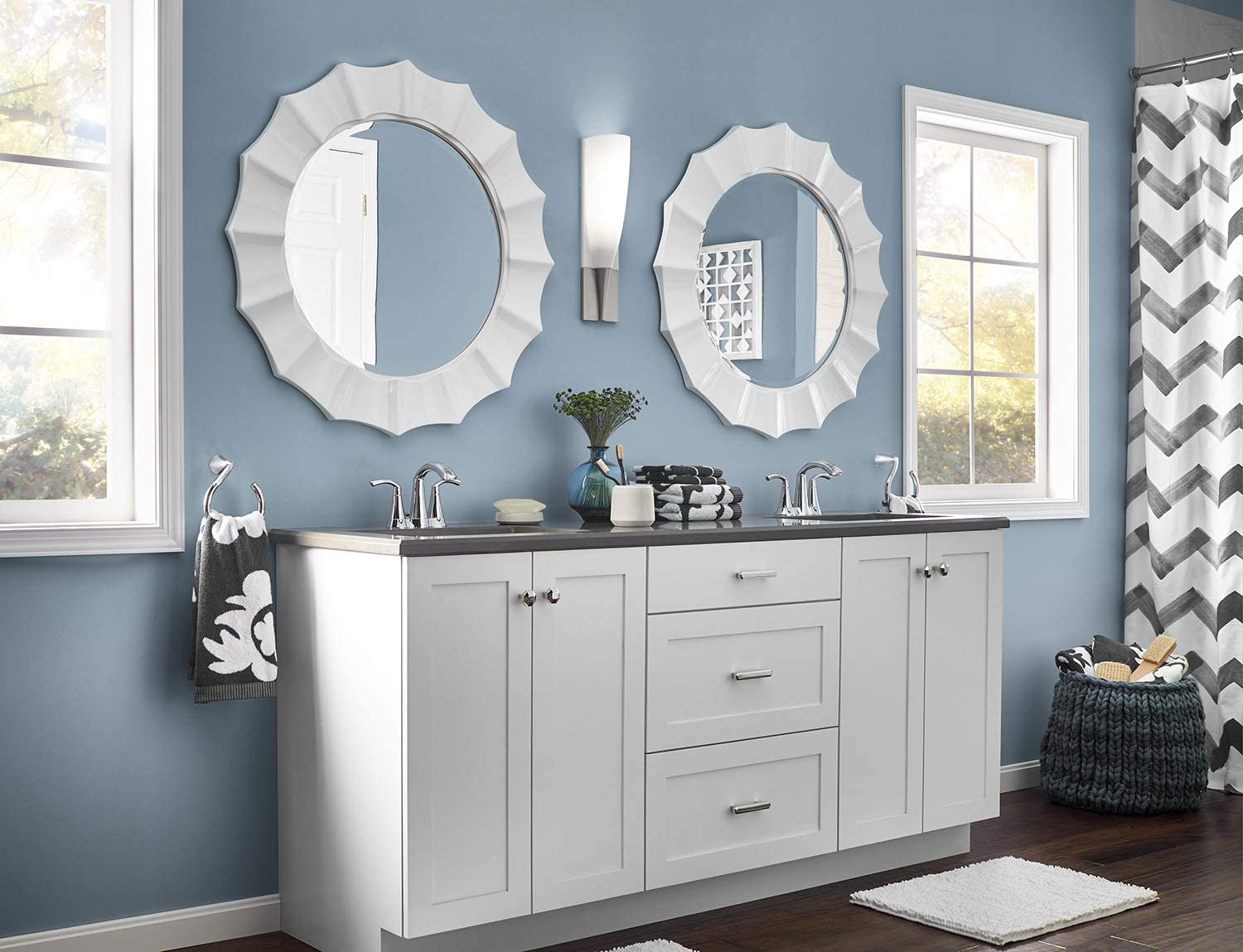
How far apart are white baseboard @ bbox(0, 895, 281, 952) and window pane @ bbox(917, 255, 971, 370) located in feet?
7.61

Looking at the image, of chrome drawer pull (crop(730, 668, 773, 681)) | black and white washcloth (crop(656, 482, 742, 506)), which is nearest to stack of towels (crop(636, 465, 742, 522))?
black and white washcloth (crop(656, 482, 742, 506))

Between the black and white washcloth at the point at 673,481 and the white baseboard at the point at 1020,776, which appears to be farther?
the white baseboard at the point at 1020,776

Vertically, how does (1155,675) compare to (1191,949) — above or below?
above

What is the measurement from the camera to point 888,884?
2.96 meters

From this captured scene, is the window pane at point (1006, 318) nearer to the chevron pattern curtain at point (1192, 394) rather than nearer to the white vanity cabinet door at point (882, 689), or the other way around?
the chevron pattern curtain at point (1192, 394)

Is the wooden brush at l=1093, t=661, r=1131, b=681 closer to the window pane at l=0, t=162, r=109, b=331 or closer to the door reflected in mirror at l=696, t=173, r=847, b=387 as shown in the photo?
the door reflected in mirror at l=696, t=173, r=847, b=387

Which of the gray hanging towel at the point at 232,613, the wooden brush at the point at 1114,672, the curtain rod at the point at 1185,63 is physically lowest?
the wooden brush at the point at 1114,672

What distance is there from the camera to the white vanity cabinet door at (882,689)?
2924 millimetres

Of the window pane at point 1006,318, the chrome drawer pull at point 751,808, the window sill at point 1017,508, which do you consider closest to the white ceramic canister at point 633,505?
the chrome drawer pull at point 751,808

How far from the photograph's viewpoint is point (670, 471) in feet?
9.96

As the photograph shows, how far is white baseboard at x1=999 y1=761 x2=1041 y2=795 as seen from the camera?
389cm

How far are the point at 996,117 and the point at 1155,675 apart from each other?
5.45ft

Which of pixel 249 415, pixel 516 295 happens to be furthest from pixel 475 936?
pixel 516 295

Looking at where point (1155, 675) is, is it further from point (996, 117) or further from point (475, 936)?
point (475, 936)
